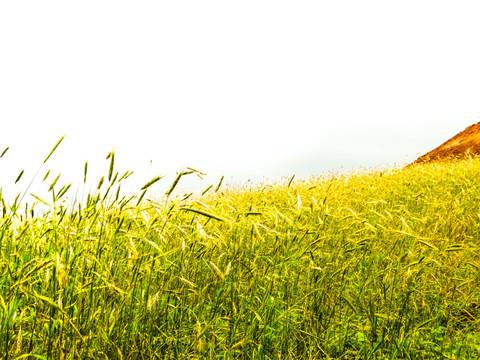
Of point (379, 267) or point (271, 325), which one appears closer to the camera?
point (271, 325)

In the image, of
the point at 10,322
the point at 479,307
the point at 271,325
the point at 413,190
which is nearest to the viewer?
the point at 10,322

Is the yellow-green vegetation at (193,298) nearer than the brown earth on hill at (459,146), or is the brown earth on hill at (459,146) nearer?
the yellow-green vegetation at (193,298)

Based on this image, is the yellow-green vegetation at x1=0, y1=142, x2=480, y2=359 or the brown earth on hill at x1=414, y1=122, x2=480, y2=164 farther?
the brown earth on hill at x1=414, y1=122, x2=480, y2=164

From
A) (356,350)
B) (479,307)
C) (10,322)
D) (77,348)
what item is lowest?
(479,307)

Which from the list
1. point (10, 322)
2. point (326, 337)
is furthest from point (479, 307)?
point (10, 322)

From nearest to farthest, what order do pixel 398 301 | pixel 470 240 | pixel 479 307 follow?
pixel 398 301 < pixel 479 307 < pixel 470 240

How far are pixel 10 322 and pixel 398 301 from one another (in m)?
2.85

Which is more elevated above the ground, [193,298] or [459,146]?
[193,298]

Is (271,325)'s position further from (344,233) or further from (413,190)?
(413,190)

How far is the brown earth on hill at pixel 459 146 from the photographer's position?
729 inches

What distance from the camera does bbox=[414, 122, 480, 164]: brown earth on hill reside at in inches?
729

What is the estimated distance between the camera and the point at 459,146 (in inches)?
769

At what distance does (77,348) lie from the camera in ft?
7.50

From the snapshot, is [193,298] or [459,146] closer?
[193,298]
